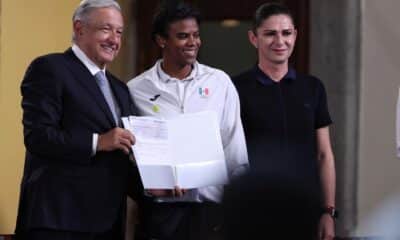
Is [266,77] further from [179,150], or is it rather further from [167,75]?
[179,150]

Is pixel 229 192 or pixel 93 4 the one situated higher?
pixel 93 4

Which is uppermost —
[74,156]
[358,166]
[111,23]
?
[111,23]

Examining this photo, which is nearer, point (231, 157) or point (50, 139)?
point (50, 139)

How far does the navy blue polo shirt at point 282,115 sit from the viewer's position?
151 inches

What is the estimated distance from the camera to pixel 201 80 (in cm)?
364

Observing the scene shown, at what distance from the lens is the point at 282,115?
12.7 feet

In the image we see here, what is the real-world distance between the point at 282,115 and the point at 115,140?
106 cm

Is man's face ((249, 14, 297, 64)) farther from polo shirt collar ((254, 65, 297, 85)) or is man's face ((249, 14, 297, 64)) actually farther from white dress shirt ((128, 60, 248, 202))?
white dress shirt ((128, 60, 248, 202))

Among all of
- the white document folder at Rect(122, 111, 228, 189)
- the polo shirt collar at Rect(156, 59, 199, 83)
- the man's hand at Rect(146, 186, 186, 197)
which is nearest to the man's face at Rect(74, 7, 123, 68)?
the white document folder at Rect(122, 111, 228, 189)

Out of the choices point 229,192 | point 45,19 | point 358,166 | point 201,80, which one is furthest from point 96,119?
point 358,166

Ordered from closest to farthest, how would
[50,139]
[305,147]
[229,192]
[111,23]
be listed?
[229,192] → [50,139] → [111,23] → [305,147]

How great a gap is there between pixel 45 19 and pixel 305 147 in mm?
2315

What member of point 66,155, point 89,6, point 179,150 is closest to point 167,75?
point 179,150

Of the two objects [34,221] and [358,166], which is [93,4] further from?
[358,166]
